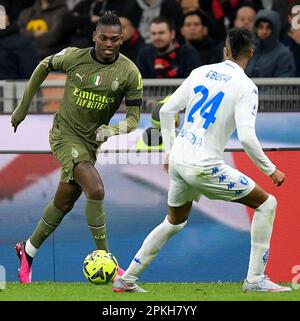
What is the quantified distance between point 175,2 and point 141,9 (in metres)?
Answer: 0.46

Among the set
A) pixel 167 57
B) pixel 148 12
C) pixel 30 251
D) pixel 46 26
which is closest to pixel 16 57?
pixel 46 26

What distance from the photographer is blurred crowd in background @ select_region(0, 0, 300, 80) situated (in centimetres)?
1392

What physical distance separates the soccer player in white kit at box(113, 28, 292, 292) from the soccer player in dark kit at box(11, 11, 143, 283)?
1.35m

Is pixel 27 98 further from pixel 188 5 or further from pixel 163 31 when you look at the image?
pixel 188 5

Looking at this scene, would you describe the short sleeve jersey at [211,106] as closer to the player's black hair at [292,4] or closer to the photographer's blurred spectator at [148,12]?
the player's black hair at [292,4]

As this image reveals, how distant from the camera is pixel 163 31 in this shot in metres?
13.9

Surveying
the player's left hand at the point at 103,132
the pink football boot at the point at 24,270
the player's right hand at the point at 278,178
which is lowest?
the pink football boot at the point at 24,270

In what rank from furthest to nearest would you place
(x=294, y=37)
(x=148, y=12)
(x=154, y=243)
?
1. (x=148, y=12)
2. (x=294, y=37)
3. (x=154, y=243)

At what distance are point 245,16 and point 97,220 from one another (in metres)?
5.31

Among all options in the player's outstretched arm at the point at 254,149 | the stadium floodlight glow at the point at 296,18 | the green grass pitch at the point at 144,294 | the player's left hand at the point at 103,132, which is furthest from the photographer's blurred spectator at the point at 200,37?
the player's outstretched arm at the point at 254,149

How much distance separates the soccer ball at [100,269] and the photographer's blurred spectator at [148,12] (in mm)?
5877

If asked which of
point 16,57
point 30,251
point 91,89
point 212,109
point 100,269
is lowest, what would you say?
point 30,251

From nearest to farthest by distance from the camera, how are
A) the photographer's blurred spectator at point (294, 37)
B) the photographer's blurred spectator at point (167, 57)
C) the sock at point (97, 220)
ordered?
the sock at point (97, 220) < the photographer's blurred spectator at point (167, 57) < the photographer's blurred spectator at point (294, 37)

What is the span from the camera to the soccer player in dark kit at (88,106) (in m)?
9.98
